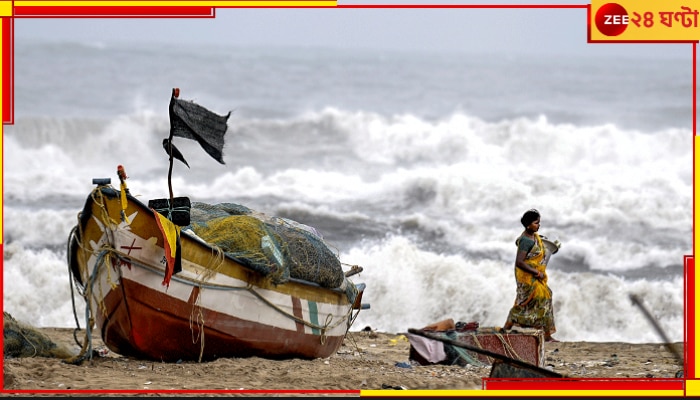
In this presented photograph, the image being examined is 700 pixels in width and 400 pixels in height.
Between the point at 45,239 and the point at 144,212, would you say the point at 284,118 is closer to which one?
the point at 45,239

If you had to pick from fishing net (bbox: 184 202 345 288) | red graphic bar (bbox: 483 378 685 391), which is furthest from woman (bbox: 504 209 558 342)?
red graphic bar (bbox: 483 378 685 391)

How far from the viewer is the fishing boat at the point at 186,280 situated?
8.37m

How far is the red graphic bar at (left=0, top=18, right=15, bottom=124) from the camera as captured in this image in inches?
276

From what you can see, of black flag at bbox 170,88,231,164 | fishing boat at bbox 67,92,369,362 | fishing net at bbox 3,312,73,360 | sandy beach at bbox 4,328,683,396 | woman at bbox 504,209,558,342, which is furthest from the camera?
woman at bbox 504,209,558,342

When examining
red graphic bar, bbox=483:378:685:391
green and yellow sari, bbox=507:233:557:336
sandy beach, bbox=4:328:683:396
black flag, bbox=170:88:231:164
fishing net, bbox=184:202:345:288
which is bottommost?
sandy beach, bbox=4:328:683:396

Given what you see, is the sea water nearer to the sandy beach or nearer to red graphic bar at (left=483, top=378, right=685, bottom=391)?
the sandy beach

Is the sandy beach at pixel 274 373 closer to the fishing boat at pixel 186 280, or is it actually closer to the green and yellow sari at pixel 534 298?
the fishing boat at pixel 186 280

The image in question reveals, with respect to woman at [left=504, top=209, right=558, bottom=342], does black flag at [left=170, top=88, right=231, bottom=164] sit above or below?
above

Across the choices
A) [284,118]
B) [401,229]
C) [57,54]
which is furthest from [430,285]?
[57,54]

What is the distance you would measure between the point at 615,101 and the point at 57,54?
14421mm

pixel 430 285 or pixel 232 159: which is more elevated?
pixel 232 159

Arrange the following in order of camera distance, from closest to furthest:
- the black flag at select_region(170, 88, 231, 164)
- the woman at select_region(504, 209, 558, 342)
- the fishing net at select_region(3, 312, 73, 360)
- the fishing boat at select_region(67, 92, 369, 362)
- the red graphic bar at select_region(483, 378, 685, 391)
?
the red graphic bar at select_region(483, 378, 685, 391) < the black flag at select_region(170, 88, 231, 164) < the fishing boat at select_region(67, 92, 369, 362) < the fishing net at select_region(3, 312, 73, 360) < the woman at select_region(504, 209, 558, 342)

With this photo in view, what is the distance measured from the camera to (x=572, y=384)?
7.00m

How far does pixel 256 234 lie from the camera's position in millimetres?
8852
